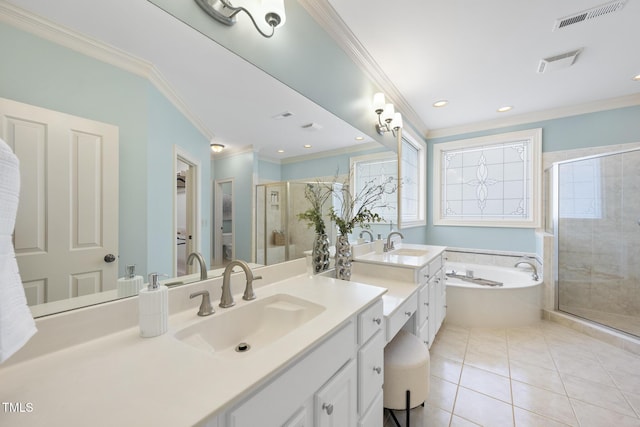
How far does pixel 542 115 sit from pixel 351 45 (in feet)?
9.18

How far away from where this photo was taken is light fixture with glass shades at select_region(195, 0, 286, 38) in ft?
3.36

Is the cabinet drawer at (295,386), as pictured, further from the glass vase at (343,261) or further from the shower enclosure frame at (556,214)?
the shower enclosure frame at (556,214)

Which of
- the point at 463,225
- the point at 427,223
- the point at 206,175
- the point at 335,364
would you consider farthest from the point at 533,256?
the point at 206,175

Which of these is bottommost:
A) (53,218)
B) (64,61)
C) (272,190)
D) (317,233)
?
(317,233)

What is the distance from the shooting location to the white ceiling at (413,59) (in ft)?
2.79

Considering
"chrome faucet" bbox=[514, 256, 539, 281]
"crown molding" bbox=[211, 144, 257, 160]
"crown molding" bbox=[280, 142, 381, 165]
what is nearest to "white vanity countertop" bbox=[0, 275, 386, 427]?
"crown molding" bbox=[211, 144, 257, 160]

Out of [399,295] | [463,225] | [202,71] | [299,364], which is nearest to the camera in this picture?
[299,364]

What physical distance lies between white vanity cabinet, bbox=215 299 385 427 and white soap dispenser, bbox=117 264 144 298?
0.51 m

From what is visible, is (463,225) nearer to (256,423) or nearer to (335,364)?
(335,364)

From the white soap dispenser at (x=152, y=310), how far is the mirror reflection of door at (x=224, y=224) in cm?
35

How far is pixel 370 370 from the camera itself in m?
1.10

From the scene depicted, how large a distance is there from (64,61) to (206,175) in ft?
1.70

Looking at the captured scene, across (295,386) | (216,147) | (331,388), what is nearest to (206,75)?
(216,147)

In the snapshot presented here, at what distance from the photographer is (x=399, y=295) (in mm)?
1515
